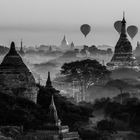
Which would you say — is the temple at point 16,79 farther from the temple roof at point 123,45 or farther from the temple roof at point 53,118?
the temple roof at point 123,45

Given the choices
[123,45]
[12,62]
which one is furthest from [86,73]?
[12,62]

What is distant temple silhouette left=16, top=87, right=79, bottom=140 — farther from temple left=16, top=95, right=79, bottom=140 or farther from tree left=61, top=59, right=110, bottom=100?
tree left=61, top=59, right=110, bottom=100

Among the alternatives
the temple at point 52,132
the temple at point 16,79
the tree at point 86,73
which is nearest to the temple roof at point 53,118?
the temple at point 52,132

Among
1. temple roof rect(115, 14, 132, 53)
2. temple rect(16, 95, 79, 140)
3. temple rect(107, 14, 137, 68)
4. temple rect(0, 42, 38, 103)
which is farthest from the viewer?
temple rect(107, 14, 137, 68)

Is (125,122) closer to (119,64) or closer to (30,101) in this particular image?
(30,101)

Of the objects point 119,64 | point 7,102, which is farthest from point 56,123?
point 119,64

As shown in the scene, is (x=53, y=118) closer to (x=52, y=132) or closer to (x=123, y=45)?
(x=52, y=132)

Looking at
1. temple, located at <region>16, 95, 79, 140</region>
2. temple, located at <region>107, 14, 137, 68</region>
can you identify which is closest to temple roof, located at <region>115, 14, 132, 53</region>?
temple, located at <region>107, 14, 137, 68</region>
